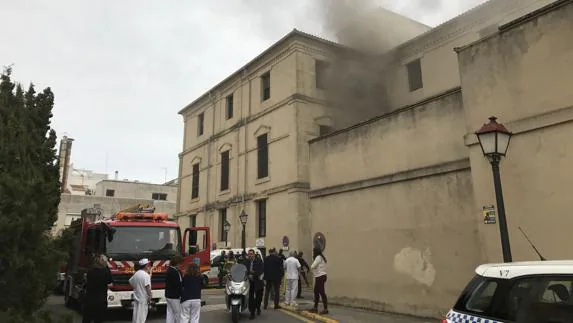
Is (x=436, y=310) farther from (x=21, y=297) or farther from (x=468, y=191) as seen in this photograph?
(x=21, y=297)

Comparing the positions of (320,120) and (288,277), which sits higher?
(320,120)

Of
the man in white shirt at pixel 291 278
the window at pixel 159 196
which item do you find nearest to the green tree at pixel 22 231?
the man in white shirt at pixel 291 278

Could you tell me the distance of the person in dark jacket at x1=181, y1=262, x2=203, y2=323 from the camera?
8234 millimetres

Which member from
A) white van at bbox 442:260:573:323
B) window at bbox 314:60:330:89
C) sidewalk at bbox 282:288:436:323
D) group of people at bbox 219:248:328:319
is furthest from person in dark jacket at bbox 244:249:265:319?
window at bbox 314:60:330:89

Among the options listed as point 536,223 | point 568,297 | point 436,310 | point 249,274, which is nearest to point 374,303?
point 436,310

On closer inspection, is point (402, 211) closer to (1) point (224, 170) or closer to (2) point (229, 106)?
(1) point (224, 170)

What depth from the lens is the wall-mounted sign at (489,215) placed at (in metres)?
8.87

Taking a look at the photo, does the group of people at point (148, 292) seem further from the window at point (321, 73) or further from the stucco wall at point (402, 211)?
the window at point (321, 73)

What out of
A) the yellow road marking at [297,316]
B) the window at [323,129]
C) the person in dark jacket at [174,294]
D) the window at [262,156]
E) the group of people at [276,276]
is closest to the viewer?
the person in dark jacket at [174,294]

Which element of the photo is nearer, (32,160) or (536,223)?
(32,160)

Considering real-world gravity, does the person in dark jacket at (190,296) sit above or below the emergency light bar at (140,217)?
below

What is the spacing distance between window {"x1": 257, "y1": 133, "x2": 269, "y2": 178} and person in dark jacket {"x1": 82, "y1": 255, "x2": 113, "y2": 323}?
18.1 metres

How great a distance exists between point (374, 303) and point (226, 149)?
20950 millimetres

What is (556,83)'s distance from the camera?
8.35 m
